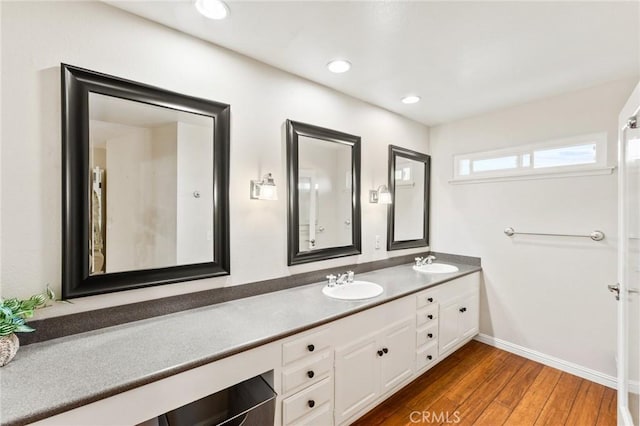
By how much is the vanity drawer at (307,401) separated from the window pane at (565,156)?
8.68 feet

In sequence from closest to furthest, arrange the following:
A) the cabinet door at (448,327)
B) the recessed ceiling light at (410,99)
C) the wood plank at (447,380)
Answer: the wood plank at (447,380), the cabinet door at (448,327), the recessed ceiling light at (410,99)

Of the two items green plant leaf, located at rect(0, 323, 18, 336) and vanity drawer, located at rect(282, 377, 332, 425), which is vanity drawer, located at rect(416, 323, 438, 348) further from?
green plant leaf, located at rect(0, 323, 18, 336)

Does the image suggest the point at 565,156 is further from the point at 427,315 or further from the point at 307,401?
the point at 307,401

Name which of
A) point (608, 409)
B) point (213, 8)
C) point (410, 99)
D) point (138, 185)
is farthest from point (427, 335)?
point (213, 8)

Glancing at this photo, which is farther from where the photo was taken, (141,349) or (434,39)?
(434,39)

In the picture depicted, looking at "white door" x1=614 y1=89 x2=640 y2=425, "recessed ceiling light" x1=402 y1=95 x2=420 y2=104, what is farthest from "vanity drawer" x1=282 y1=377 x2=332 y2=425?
"recessed ceiling light" x1=402 y1=95 x2=420 y2=104

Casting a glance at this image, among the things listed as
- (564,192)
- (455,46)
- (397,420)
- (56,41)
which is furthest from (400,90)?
(397,420)

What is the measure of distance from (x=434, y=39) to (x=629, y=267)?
1.66m

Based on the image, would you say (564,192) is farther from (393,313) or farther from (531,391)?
(393,313)

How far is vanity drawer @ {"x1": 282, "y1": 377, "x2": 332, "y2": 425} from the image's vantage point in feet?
4.52

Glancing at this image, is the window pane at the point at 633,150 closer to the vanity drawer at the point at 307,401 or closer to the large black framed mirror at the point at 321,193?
the large black framed mirror at the point at 321,193

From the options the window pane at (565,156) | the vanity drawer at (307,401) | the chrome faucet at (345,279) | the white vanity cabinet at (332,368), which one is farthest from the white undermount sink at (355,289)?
the window pane at (565,156)

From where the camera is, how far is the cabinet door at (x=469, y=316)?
2.67 metres

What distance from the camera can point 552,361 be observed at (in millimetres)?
2492
